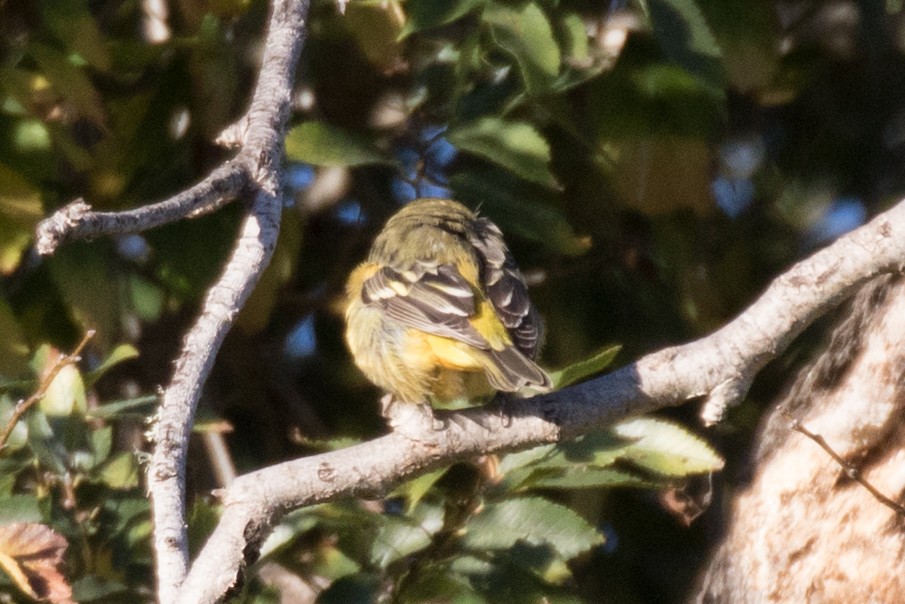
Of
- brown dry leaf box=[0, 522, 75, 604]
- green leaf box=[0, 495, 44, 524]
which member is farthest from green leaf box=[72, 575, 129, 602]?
brown dry leaf box=[0, 522, 75, 604]

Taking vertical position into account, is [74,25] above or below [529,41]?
above

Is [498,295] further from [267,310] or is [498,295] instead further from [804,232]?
[804,232]

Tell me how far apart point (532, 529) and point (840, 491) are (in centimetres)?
69

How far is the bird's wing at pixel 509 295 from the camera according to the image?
9.86 ft

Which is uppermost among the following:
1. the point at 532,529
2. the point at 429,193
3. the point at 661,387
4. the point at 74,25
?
the point at 74,25

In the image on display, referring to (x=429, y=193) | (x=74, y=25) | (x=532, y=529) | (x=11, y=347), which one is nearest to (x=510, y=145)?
(x=429, y=193)

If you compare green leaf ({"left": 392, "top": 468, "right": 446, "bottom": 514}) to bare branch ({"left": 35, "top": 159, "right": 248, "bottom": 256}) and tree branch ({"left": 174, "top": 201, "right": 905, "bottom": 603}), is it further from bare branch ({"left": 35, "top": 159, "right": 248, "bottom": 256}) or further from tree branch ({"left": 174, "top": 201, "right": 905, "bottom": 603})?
bare branch ({"left": 35, "top": 159, "right": 248, "bottom": 256})

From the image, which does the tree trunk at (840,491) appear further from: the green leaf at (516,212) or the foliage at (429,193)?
the green leaf at (516,212)

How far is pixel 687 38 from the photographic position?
2926 mm

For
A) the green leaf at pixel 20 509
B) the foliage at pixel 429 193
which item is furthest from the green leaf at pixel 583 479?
the green leaf at pixel 20 509

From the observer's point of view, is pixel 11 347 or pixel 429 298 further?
pixel 429 298

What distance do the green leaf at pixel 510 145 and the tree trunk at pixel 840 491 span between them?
780 mm

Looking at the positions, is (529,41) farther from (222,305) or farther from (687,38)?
(222,305)

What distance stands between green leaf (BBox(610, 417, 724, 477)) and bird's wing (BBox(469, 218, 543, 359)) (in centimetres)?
30
